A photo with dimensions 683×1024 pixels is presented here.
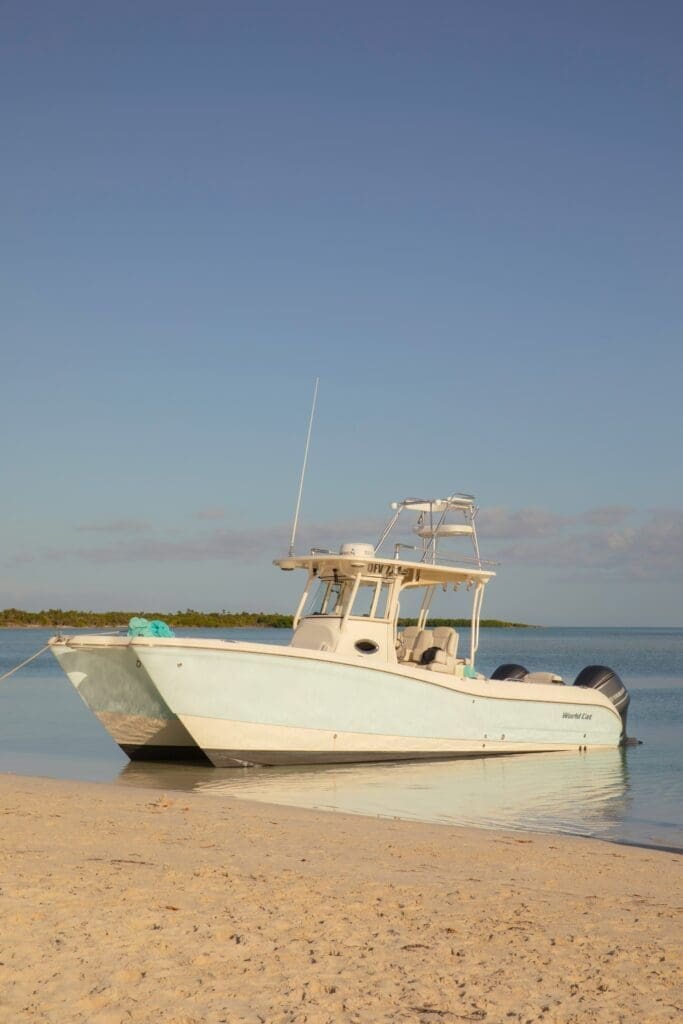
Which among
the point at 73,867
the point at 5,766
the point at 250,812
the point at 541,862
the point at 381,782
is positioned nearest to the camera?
the point at 73,867

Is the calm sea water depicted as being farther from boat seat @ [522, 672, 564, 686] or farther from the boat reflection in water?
boat seat @ [522, 672, 564, 686]

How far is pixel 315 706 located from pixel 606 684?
7196 mm

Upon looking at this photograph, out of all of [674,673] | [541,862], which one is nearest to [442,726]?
[541,862]

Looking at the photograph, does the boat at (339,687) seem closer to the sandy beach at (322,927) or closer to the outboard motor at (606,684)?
the outboard motor at (606,684)

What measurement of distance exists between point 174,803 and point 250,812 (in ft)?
3.22

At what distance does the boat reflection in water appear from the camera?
13.3m

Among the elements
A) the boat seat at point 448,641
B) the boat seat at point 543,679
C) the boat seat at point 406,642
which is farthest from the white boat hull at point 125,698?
the boat seat at point 543,679

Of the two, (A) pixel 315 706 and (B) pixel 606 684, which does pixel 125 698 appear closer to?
(A) pixel 315 706

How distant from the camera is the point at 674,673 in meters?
50.3

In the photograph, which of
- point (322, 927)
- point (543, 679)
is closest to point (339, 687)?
point (543, 679)

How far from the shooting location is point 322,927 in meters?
6.47

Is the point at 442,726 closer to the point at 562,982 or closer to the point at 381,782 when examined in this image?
the point at 381,782

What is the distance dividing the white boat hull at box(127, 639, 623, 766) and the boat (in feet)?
0.06

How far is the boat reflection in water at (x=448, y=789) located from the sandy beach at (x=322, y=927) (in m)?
2.95
